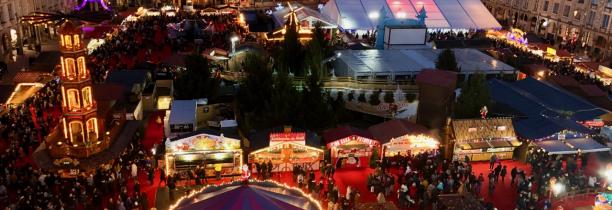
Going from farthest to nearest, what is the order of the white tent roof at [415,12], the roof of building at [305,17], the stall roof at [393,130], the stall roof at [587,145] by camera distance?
1. the white tent roof at [415,12]
2. the roof of building at [305,17]
3. the stall roof at [587,145]
4. the stall roof at [393,130]

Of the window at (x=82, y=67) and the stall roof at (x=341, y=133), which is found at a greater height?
the window at (x=82, y=67)

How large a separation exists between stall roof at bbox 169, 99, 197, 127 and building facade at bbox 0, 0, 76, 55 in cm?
2106

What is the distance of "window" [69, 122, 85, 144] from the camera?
22.3 metres

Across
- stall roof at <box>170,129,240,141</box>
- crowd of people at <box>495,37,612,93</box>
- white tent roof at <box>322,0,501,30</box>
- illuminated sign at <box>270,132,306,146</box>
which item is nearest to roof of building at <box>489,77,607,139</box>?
crowd of people at <box>495,37,612,93</box>

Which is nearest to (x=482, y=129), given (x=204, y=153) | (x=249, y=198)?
(x=204, y=153)

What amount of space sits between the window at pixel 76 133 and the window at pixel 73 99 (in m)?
0.69

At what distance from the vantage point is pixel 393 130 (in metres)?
23.8

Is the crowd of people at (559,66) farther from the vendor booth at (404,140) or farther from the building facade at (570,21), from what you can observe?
the vendor booth at (404,140)

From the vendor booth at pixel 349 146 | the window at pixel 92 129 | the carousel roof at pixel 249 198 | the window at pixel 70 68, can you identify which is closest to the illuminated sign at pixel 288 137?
the vendor booth at pixel 349 146

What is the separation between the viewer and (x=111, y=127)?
79.6 ft

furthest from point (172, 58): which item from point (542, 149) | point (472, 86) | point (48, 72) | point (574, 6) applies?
point (574, 6)

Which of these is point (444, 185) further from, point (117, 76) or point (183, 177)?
point (117, 76)

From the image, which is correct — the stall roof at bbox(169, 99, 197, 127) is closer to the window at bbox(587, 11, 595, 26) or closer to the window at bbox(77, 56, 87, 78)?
the window at bbox(77, 56, 87, 78)

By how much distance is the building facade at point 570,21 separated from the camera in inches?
1818
